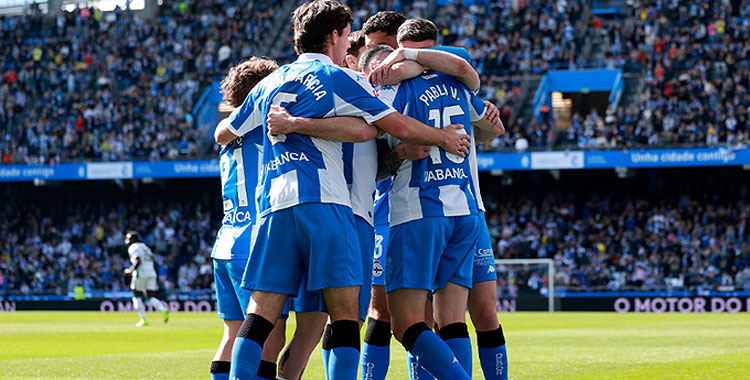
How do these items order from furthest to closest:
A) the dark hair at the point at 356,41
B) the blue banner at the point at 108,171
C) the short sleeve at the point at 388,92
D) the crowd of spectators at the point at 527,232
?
the blue banner at the point at 108,171 < the crowd of spectators at the point at 527,232 < the dark hair at the point at 356,41 < the short sleeve at the point at 388,92

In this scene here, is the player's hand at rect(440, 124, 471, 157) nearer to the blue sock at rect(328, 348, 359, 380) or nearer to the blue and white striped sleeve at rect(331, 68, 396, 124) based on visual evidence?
the blue and white striped sleeve at rect(331, 68, 396, 124)

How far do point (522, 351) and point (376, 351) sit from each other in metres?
6.47

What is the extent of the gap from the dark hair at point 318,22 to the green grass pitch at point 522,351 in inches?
169

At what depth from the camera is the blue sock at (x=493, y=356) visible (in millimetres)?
5734

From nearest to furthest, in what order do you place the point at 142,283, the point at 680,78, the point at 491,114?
1. the point at 491,114
2. the point at 142,283
3. the point at 680,78

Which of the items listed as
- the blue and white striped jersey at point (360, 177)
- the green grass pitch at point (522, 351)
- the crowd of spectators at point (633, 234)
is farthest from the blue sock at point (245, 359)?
the crowd of spectators at point (633, 234)

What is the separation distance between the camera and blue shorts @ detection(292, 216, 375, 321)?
16.0 feet

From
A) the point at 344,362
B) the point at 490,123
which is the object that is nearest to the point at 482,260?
the point at 490,123

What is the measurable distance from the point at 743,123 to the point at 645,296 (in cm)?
677

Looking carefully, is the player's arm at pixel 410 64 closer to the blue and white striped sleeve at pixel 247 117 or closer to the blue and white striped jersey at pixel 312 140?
the blue and white striped jersey at pixel 312 140

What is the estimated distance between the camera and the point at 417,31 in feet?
18.3

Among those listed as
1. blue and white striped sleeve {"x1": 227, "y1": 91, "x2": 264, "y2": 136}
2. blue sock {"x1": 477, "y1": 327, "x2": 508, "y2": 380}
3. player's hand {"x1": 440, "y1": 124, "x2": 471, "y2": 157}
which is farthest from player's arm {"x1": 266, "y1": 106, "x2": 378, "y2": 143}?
blue sock {"x1": 477, "y1": 327, "x2": 508, "y2": 380}

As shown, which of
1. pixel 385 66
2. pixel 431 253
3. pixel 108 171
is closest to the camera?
pixel 431 253

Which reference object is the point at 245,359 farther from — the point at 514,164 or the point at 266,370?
the point at 514,164
